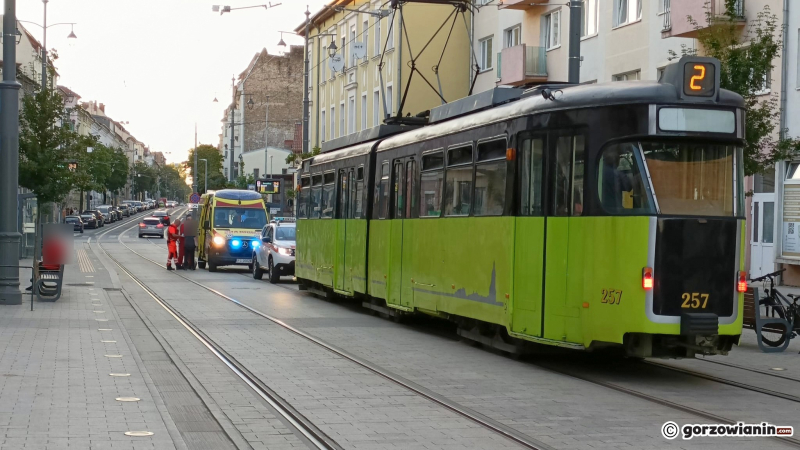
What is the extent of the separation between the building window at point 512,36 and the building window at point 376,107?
11.6 meters

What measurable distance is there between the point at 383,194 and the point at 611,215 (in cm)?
734

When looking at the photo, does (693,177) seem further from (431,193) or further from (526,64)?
(526,64)

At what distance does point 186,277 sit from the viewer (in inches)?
1232

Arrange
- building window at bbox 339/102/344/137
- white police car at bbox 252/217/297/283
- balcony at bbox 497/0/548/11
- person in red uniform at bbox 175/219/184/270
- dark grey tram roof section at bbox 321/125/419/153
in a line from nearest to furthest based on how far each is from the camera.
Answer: dark grey tram roof section at bbox 321/125/419/153
white police car at bbox 252/217/297/283
person in red uniform at bbox 175/219/184/270
balcony at bbox 497/0/548/11
building window at bbox 339/102/344/137

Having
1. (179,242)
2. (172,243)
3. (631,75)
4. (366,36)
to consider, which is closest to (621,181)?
(631,75)

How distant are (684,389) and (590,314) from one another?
1.18 m

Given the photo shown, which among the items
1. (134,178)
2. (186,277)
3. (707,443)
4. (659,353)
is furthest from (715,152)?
(134,178)

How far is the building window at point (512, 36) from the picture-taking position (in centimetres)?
4138

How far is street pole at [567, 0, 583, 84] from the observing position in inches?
664

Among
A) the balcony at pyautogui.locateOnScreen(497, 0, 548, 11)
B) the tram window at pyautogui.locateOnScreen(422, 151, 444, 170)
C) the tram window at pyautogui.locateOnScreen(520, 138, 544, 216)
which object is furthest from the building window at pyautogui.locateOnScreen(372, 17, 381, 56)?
the tram window at pyautogui.locateOnScreen(520, 138, 544, 216)

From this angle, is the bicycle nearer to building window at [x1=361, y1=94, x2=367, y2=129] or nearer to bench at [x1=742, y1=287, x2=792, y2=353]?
bench at [x1=742, y1=287, x2=792, y2=353]

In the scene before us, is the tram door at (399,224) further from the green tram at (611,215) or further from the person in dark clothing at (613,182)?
the person in dark clothing at (613,182)

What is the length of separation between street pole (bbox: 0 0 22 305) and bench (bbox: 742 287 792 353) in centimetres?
1237

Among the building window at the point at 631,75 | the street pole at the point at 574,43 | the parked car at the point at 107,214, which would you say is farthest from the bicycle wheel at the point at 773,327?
the parked car at the point at 107,214
